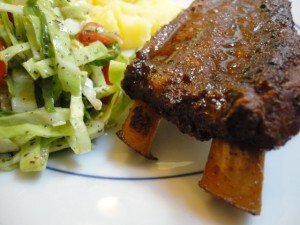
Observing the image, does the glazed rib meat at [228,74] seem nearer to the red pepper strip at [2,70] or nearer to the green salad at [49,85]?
the green salad at [49,85]

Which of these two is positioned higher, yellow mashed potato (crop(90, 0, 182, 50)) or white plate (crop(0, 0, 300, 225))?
yellow mashed potato (crop(90, 0, 182, 50))

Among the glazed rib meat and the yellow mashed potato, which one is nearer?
the glazed rib meat

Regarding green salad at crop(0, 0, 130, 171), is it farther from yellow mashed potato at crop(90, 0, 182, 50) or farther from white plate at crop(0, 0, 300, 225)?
yellow mashed potato at crop(90, 0, 182, 50)

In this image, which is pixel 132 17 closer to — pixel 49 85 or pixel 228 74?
pixel 49 85

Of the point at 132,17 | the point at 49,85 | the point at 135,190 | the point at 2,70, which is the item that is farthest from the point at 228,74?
the point at 132,17

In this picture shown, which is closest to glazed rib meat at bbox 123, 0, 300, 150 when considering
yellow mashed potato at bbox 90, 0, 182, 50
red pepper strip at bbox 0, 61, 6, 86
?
yellow mashed potato at bbox 90, 0, 182, 50

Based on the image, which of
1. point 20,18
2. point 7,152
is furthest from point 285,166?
point 20,18

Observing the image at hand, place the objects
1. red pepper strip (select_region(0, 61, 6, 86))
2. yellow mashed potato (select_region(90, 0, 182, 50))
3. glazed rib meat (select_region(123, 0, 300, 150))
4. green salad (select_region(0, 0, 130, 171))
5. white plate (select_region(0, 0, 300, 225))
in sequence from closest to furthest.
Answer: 1. glazed rib meat (select_region(123, 0, 300, 150))
2. white plate (select_region(0, 0, 300, 225))
3. green salad (select_region(0, 0, 130, 171))
4. red pepper strip (select_region(0, 61, 6, 86))
5. yellow mashed potato (select_region(90, 0, 182, 50))
